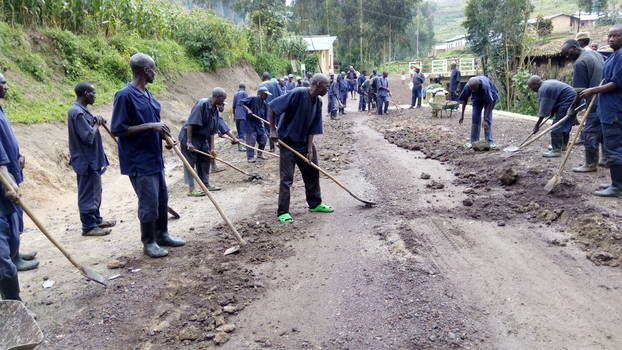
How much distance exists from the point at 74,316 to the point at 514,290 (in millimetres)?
3616

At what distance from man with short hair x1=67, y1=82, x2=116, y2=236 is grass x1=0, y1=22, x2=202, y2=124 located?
4.05 meters

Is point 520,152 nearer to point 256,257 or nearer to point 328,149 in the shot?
point 328,149

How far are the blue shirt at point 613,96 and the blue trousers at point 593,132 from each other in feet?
3.22

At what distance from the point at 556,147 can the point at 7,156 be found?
26.4ft

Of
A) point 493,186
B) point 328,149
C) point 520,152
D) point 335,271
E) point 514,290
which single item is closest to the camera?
point 514,290

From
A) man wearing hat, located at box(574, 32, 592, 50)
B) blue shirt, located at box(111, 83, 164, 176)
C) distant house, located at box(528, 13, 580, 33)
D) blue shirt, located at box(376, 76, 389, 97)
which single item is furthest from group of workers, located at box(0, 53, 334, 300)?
Answer: distant house, located at box(528, 13, 580, 33)

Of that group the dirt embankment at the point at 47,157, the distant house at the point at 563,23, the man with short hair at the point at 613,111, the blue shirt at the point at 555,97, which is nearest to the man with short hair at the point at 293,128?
the man with short hair at the point at 613,111

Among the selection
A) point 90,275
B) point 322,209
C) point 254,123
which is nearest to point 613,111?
point 322,209

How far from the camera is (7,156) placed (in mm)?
3496

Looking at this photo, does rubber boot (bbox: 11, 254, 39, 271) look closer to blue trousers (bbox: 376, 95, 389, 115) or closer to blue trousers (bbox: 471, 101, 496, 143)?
blue trousers (bbox: 471, 101, 496, 143)

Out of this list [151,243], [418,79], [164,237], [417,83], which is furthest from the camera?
[417,83]

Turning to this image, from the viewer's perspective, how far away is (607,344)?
2881 mm

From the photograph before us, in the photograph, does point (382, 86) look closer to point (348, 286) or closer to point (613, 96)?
point (613, 96)

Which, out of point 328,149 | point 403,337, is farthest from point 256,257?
point 328,149
